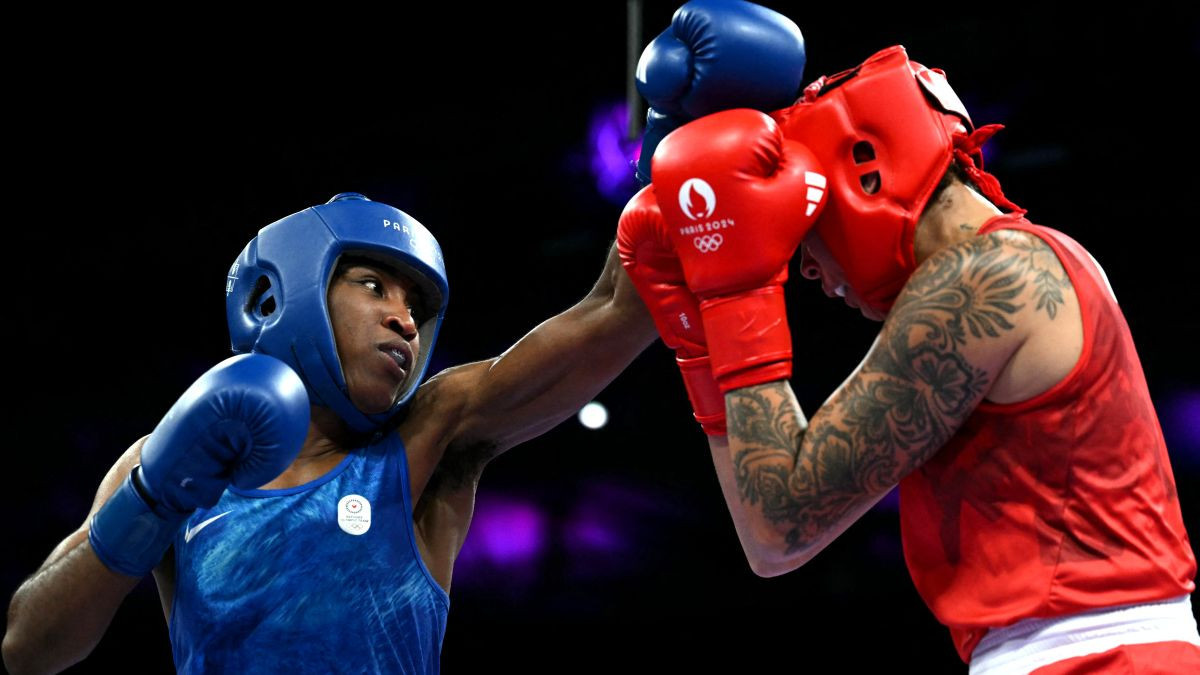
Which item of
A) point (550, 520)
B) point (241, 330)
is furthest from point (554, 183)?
point (241, 330)

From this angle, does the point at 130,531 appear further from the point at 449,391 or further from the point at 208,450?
the point at 449,391

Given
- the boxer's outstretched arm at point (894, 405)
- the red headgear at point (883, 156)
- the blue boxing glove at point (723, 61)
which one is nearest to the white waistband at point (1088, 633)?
the boxer's outstretched arm at point (894, 405)

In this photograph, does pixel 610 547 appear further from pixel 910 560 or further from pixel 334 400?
pixel 910 560

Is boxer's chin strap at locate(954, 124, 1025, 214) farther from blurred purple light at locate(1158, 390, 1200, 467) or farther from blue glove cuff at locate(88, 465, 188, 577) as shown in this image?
blurred purple light at locate(1158, 390, 1200, 467)

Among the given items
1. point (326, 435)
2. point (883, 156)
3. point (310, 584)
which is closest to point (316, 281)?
point (326, 435)

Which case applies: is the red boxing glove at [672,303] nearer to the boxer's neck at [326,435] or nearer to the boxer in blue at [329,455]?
the boxer in blue at [329,455]

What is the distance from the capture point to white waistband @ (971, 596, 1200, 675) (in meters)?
1.58

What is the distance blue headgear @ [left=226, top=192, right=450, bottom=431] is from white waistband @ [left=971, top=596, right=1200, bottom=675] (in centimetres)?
133

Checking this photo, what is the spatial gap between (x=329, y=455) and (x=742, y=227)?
1.09 meters

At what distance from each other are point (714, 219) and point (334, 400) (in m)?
0.97

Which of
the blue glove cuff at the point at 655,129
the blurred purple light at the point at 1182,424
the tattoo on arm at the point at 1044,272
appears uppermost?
the blue glove cuff at the point at 655,129

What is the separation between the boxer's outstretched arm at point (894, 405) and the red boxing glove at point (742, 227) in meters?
0.08

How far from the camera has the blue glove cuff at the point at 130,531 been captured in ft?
6.57

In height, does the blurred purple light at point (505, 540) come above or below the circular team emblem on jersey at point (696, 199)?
below
